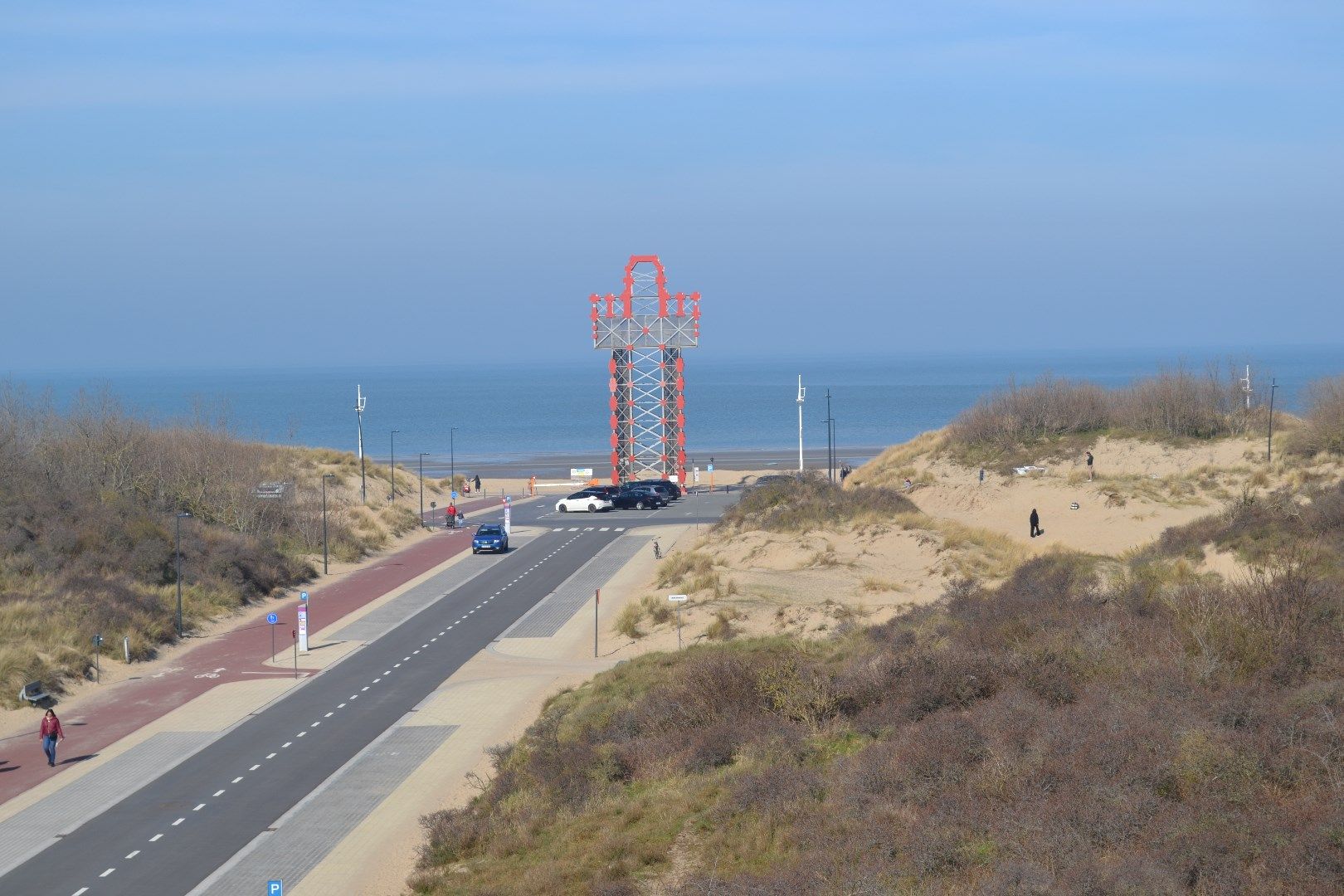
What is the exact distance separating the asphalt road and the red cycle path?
2385mm

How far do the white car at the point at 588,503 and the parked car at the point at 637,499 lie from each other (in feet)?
1.51

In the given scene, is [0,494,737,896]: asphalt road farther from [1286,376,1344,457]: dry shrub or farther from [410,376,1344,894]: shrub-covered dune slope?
[1286,376,1344,457]: dry shrub

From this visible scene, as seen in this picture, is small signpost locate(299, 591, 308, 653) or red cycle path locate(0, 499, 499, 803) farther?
small signpost locate(299, 591, 308, 653)

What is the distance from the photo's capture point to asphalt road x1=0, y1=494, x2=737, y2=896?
18422mm

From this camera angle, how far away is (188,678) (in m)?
31.2

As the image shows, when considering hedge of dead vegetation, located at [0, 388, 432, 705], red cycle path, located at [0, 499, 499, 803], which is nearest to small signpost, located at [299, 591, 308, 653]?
red cycle path, located at [0, 499, 499, 803]

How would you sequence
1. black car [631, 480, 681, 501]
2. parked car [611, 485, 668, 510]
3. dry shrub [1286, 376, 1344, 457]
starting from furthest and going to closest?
black car [631, 480, 681, 501]
parked car [611, 485, 668, 510]
dry shrub [1286, 376, 1344, 457]

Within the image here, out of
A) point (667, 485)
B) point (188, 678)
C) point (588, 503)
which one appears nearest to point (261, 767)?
point (188, 678)

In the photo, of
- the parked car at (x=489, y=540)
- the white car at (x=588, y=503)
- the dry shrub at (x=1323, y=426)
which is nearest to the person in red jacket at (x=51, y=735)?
the parked car at (x=489, y=540)

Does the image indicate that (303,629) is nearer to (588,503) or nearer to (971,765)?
(971,765)

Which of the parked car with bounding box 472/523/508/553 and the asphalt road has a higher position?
the parked car with bounding box 472/523/508/553

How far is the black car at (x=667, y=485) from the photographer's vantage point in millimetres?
66000

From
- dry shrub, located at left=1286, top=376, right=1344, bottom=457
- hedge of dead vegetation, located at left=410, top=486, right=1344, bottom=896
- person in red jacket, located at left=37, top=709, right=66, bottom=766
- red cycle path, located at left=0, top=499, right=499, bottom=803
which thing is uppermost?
dry shrub, located at left=1286, top=376, right=1344, bottom=457

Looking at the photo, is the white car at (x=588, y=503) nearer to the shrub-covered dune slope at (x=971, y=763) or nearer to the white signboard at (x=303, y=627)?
the white signboard at (x=303, y=627)
